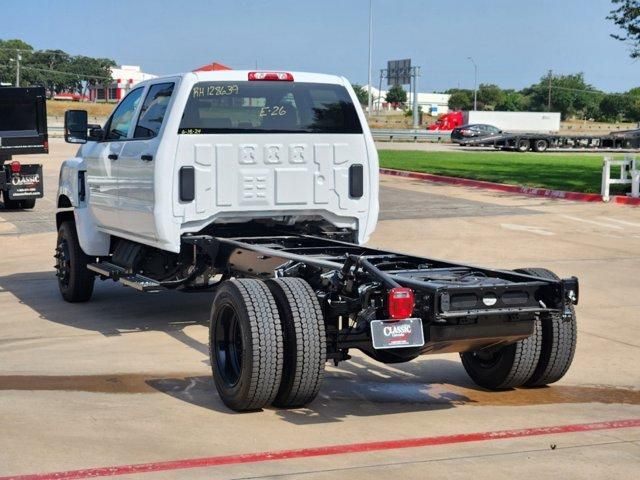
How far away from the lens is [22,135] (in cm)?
2088

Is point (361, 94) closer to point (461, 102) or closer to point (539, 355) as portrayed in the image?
point (461, 102)

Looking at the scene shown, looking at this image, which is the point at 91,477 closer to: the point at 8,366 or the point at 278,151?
the point at 8,366

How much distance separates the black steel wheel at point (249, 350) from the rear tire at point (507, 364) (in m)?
1.70

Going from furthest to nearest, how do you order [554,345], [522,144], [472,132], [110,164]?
1. [472,132]
2. [522,144]
3. [110,164]
4. [554,345]

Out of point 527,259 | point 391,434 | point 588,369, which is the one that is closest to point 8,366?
point 391,434

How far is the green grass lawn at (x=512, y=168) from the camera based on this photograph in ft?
87.7

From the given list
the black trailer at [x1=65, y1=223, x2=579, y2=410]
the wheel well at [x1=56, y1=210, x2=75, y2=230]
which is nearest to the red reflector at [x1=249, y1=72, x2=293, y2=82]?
the black trailer at [x1=65, y1=223, x2=579, y2=410]

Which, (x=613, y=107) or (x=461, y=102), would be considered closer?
(x=613, y=107)

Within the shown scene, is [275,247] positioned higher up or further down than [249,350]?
higher up

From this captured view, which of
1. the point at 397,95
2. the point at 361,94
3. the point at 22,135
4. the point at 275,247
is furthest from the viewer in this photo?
the point at 397,95

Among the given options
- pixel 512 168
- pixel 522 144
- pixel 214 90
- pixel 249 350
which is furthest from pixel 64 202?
pixel 522 144

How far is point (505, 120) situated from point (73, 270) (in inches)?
3065

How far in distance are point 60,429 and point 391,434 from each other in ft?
6.61

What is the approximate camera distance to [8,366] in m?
8.14
